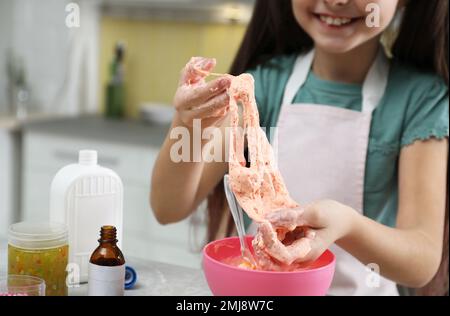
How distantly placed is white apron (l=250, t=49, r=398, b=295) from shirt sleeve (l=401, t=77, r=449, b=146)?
0.16ft

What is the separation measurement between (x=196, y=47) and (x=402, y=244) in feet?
4.66

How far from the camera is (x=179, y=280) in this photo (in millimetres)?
729

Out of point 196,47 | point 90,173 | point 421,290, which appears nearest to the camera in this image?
point 90,173

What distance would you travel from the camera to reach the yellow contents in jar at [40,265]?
0.62 metres

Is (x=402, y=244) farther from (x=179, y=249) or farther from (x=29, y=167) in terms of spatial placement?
(x=29, y=167)

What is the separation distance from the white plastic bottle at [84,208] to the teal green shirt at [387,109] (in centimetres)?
29

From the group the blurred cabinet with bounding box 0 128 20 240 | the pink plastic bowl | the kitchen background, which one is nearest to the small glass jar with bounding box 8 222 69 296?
the pink plastic bowl

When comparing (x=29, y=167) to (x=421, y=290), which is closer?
(x=421, y=290)

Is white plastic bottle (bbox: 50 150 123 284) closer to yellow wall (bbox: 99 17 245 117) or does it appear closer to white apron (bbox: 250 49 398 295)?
white apron (bbox: 250 49 398 295)

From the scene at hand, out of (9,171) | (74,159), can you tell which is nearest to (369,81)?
(74,159)

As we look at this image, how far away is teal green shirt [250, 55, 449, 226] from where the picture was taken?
90cm

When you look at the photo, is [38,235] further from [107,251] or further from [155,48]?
[155,48]

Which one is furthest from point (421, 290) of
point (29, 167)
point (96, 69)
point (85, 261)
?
point (96, 69)

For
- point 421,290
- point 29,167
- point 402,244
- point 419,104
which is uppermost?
point 419,104
